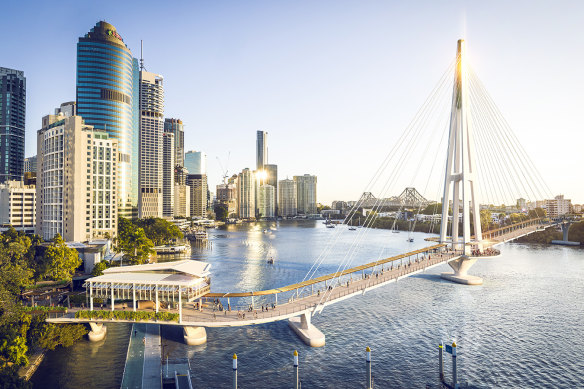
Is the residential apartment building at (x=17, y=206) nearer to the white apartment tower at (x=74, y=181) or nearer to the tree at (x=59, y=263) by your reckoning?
the white apartment tower at (x=74, y=181)

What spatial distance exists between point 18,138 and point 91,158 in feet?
416

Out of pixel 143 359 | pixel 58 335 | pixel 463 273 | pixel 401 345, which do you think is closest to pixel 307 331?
pixel 401 345

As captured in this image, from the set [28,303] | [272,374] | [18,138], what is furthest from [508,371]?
[18,138]

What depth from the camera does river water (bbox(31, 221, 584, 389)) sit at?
3241 cm

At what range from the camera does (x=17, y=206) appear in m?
115

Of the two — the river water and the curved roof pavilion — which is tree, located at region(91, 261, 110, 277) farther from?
the curved roof pavilion

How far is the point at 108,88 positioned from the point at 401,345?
119163 mm

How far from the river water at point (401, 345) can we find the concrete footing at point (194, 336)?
2.64ft

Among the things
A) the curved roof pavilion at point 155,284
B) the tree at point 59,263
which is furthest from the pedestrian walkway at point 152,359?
the tree at point 59,263

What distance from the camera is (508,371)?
1329 inches

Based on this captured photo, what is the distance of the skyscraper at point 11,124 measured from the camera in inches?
7146

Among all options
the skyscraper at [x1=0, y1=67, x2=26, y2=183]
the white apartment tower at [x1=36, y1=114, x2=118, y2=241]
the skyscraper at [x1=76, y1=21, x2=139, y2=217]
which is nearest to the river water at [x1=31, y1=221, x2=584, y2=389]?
the white apartment tower at [x1=36, y1=114, x2=118, y2=241]

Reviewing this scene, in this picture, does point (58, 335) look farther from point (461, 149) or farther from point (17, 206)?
point (17, 206)

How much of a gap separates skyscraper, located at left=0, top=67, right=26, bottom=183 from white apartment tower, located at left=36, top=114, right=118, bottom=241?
106m
